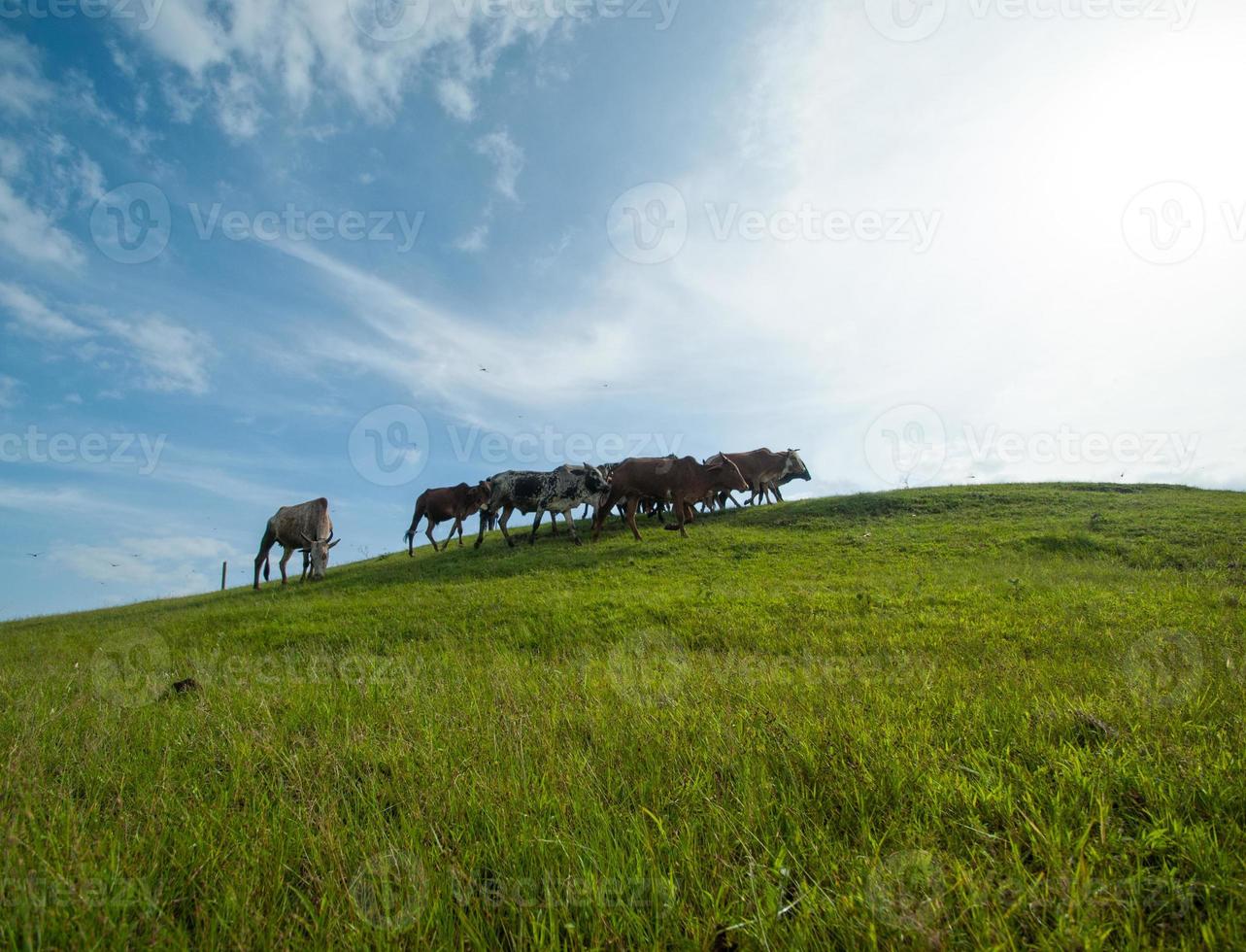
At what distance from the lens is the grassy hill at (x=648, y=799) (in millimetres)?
1884

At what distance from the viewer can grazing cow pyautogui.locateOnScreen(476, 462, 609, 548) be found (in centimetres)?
2181

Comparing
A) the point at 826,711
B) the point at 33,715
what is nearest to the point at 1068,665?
the point at 826,711

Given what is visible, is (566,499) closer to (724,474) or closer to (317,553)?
(724,474)

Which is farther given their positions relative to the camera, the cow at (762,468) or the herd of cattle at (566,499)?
the cow at (762,468)

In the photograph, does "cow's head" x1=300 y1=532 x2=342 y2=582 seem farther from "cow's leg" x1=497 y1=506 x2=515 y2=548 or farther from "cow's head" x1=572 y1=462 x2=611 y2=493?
"cow's head" x1=572 y1=462 x2=611 y2=493

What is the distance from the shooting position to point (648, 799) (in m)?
2.71

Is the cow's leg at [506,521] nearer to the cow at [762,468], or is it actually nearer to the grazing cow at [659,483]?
the grazing cow at [659,483]

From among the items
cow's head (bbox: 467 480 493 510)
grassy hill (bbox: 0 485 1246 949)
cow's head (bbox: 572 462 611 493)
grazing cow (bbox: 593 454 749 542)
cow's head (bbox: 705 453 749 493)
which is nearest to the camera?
grassy hill (bbox: 0 485 1246 949)

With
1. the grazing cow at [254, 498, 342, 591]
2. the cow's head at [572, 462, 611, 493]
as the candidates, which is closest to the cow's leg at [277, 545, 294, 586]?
the grazing cow at [254, 498, 342, 591]

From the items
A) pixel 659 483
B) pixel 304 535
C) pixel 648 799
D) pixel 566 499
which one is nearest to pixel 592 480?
pixel 566 499

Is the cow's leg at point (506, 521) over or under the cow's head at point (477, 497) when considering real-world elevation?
under

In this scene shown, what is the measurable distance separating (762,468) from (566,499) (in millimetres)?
10238

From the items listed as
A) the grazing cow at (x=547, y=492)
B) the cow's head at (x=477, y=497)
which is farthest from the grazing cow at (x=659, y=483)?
the cow's head at (x=477, y=497)

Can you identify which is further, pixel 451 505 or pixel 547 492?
pixel 451 505
